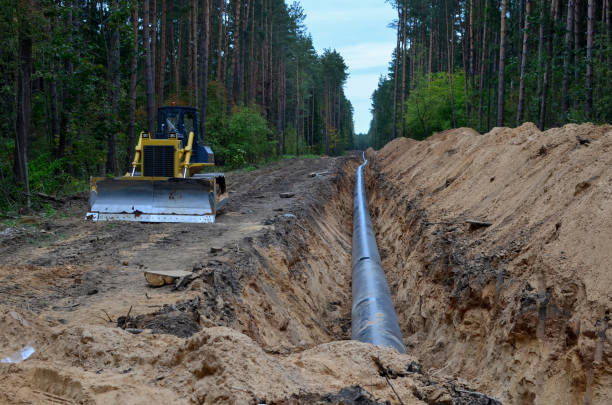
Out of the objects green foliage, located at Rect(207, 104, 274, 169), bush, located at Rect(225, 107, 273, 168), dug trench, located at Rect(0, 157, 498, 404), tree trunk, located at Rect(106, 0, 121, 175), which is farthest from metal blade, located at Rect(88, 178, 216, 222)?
bush, located at Rect(225, 107, 273, 168)

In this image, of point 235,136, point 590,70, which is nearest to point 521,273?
point 590,70

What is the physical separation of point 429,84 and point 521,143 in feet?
81.7

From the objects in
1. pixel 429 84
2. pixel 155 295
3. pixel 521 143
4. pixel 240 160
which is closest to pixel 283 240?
pixel 155 295

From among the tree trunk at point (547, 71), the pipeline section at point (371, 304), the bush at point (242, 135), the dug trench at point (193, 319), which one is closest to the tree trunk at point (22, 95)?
the dug trench at point (193, 319)

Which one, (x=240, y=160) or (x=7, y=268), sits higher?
(x=240, y=160)

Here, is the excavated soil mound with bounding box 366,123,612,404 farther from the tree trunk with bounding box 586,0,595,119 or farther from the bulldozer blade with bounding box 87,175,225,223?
the tree trunk with bounding box 586,0,595,119

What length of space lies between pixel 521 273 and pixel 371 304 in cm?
206

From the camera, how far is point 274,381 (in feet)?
10.1

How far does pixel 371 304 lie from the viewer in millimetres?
6359

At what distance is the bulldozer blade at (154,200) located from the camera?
32.5 ft

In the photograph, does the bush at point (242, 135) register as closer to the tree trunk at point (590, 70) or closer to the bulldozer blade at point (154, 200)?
the bulldozer blade at point (154, 200)

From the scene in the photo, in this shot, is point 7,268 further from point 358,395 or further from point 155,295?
point 358,395

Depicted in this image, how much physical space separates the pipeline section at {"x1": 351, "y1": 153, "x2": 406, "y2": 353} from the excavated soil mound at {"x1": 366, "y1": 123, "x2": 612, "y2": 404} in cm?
59

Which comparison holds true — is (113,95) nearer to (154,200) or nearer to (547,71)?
(154,200)
